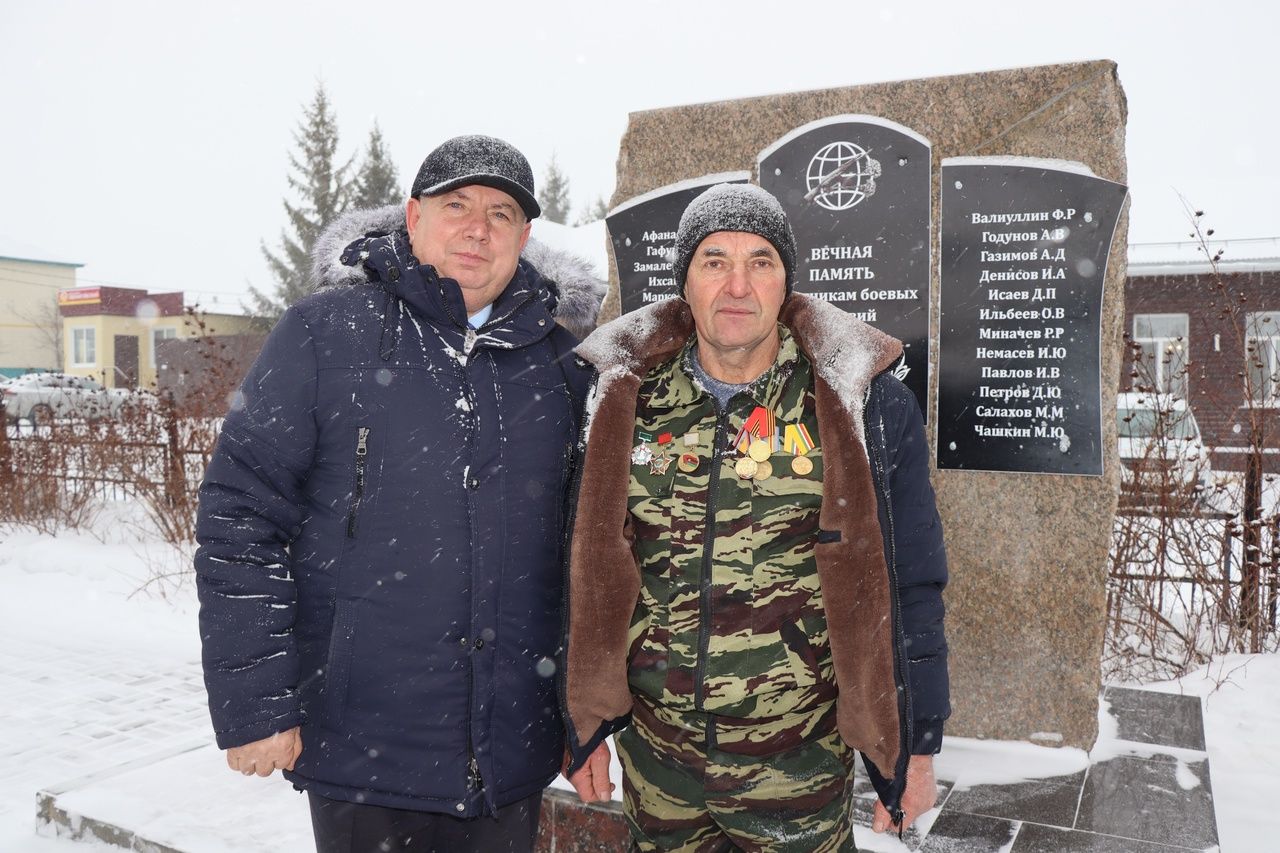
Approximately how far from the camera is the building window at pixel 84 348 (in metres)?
39.1

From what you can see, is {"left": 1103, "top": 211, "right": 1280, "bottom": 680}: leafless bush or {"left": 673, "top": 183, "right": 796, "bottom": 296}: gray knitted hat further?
{"left": 1103, "top": 211, "right": 1280, "bottom": 680}: leafless bush

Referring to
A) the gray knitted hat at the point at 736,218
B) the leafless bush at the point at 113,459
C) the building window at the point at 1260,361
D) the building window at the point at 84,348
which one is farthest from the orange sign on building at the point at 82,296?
the gray knitted hat at the point at 736,218

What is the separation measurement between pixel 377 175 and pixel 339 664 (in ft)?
104

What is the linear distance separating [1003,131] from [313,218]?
31238mm

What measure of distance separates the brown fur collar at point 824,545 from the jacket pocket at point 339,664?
49cm

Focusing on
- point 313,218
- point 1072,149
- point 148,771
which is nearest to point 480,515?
point 1072,149

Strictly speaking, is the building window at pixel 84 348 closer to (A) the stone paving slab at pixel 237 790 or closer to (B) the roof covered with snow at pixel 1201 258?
(B) the roof covered with snow at pixel 1201 258

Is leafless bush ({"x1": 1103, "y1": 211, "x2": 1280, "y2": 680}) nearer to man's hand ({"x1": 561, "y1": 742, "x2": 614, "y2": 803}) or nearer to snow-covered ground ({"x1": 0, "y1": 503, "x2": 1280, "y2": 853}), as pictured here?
snow-covered ground ({"x1": 0, "y1": 503, "x2": 1280, "y2": 853})

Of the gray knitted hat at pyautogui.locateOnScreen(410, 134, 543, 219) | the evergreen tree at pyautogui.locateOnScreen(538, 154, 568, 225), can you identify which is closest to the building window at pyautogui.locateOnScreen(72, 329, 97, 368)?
the evergreen tree at pyautogui.locateOnScreen(538, 154, 568, 225)

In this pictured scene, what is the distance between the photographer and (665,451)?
218 centimetres

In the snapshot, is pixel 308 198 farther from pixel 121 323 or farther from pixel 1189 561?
pixel 1189 561

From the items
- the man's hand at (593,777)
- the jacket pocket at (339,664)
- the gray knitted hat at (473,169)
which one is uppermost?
the gray knitted hat at (473,169)

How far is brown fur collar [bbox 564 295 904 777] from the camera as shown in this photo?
2027 millimetres

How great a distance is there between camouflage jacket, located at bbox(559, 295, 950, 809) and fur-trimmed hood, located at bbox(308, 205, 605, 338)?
44 cm
